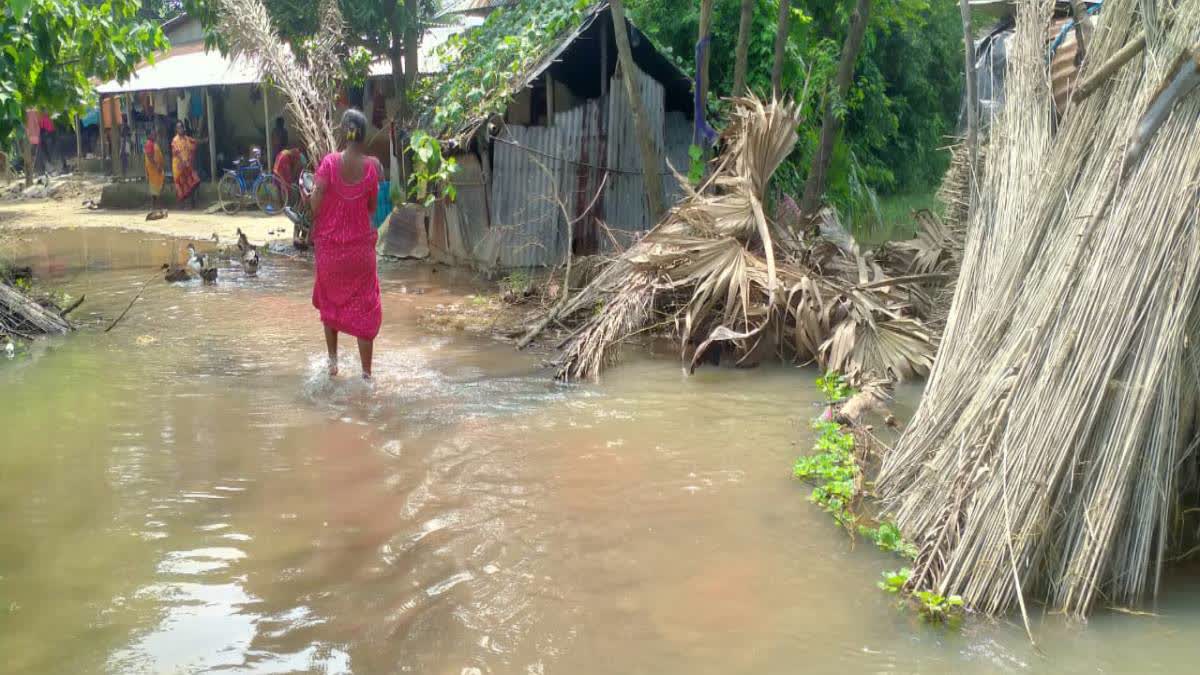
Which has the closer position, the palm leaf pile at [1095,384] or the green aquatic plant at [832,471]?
the palm leaf pile at [1095,384]

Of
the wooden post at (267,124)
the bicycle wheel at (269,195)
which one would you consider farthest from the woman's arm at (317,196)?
the wooden post at (267,124)

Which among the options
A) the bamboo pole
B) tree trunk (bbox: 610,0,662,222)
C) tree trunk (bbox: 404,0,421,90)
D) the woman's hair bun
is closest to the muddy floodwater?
the woman's hair bun

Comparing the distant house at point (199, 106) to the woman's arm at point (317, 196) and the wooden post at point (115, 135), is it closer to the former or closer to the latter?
the wooden post at point (115, 135)

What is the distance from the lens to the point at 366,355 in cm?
636

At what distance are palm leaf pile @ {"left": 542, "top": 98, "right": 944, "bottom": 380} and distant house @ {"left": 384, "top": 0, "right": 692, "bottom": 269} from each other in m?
2.53

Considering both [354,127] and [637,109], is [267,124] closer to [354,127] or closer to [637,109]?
[637,109]

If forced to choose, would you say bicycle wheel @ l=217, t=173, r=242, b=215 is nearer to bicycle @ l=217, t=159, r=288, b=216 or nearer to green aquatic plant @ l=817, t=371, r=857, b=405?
bicycle @ l=217, t=159, r=288, b=216

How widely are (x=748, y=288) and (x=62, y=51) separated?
6.54 meters

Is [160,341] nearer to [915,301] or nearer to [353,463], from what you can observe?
[353,463]

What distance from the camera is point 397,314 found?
8.67 m

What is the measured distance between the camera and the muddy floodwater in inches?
123

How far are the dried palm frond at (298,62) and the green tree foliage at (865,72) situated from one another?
11.2 ft

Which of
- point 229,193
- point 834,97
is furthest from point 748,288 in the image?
point 229,193

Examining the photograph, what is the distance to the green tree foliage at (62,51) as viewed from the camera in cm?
770
